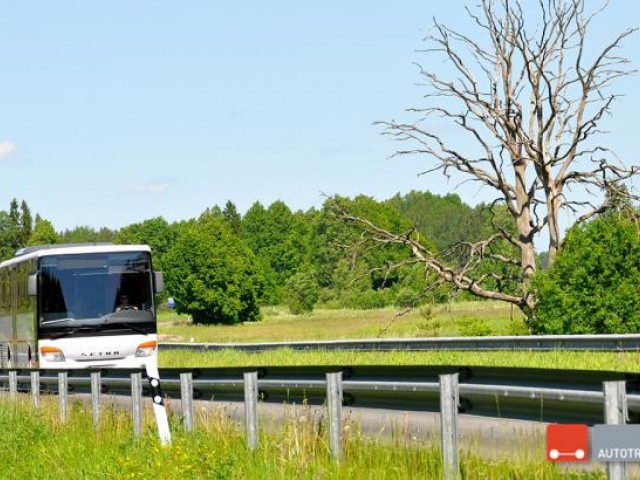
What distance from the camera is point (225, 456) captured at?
35.3ft

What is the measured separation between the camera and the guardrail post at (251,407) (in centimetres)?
1126

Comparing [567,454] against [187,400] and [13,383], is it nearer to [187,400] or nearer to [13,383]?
[187,400]

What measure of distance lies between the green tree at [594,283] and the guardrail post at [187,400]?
24887mm

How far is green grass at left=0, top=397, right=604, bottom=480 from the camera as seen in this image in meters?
8.52

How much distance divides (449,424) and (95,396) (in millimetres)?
9073

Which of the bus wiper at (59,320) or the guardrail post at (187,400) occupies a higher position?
the bus wiper at (59,320)

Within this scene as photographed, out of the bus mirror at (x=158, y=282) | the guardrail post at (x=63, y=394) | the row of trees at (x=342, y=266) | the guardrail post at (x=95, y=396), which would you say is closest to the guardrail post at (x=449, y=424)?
the guardrail post at (x=95, y=396)

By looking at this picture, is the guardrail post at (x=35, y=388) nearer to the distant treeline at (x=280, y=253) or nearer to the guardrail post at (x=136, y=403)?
the guardrail post at (x=136, y=403)

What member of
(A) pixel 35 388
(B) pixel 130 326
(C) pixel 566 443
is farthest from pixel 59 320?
(C) pixel 566 443

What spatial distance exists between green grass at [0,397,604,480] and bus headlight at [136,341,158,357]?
10047 millimetres

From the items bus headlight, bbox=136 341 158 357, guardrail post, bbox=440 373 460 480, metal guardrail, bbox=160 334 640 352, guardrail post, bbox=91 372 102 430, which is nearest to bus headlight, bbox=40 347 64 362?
bus headlight, bbox=136 341 158 357

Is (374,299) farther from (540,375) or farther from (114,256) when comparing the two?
(540,375)

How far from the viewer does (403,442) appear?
9.33 m

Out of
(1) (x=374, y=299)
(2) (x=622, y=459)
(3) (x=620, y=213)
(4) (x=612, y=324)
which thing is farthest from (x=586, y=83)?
(1) (x=374, y=299)
